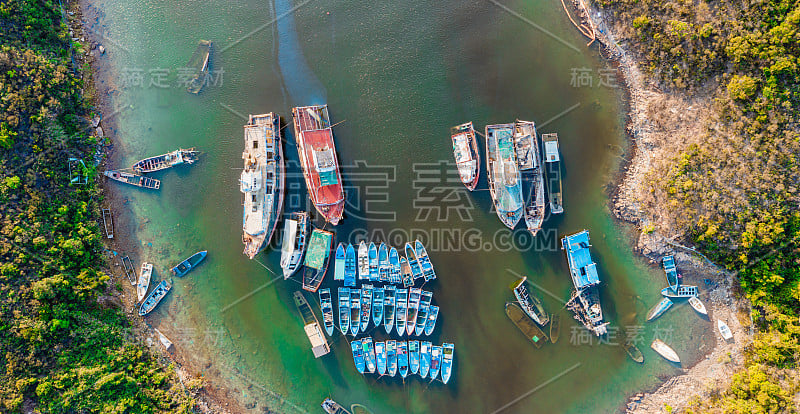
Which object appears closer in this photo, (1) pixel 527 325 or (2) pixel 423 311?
(1) pixel 527 325

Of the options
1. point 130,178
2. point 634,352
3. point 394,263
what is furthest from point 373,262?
point 634,352

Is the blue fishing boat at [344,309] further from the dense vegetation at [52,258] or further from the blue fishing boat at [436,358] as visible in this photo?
the dense vegetation at [52,258]

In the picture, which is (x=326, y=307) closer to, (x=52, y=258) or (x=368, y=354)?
(x=368, y=354)

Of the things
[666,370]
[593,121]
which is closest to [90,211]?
[593,121]

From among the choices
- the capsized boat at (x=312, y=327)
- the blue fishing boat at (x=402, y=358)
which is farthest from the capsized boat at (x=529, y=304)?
the capsized boat at (x=312, y=327)

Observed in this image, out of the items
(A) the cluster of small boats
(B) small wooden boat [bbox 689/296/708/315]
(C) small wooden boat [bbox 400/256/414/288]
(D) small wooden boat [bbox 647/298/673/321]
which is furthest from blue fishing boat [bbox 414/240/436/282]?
(B) small wooden boat [bbox 689/296/708/315]

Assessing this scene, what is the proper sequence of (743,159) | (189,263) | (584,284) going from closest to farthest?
(743,159)
(584,284)
(189,263)

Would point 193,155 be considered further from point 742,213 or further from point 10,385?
point 742,213
